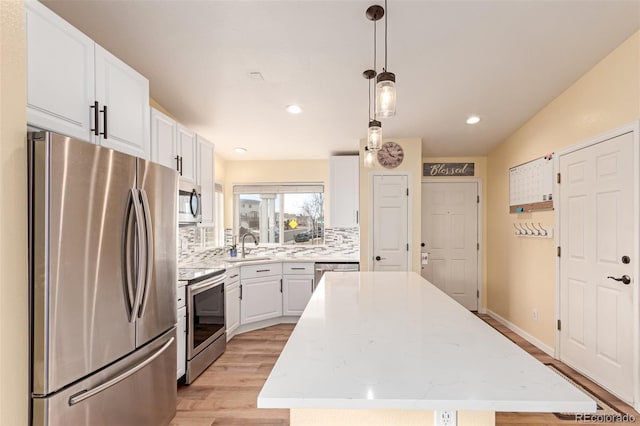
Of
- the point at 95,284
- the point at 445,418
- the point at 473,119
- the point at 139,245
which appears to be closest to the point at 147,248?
the point at 139,245

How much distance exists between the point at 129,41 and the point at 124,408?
90.1 inches

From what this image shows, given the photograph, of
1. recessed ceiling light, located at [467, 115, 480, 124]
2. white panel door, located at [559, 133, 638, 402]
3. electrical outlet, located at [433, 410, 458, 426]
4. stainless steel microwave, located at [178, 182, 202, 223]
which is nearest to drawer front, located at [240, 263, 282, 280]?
stainless steel microwave, located at [178, 182, 202, 223]

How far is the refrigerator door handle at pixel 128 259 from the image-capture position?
1642 millimetres

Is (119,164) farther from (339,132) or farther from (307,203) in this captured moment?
(307,203)

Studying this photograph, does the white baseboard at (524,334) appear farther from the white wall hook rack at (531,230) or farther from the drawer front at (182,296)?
the drawer front at (182,296)

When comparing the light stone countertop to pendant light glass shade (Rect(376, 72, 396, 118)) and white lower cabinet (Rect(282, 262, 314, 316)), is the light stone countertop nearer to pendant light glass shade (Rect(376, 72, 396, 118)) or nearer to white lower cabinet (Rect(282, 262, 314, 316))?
white lower cabinet (Rect(282, 262, 314, 316))

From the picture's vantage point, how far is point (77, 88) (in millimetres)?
1589

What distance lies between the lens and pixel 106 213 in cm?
153

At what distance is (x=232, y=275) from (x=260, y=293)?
57 centimetres

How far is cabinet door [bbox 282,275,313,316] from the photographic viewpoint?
14.2 ft

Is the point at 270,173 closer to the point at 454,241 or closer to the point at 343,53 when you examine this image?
the point at 343,53

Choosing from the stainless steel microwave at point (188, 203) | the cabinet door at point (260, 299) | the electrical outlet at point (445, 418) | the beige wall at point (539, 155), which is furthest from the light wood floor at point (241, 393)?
the electrical outlet at point (445, 418)

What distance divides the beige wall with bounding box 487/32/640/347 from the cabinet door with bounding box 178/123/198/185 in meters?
3.54

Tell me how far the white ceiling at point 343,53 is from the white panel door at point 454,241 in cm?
133
